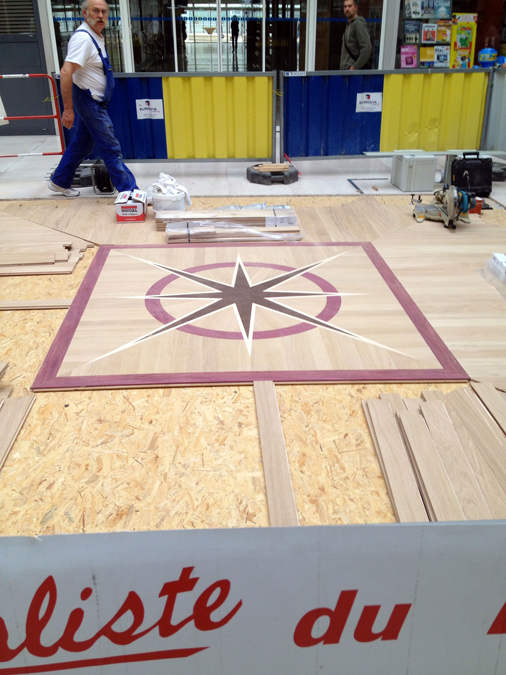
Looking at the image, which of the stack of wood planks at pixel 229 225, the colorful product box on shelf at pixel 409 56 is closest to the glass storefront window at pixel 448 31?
the colorful product box on shelf at pixel 409 56

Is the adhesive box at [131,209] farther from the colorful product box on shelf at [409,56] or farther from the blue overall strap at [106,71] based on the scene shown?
the colorful product box on shelf at [409,56]

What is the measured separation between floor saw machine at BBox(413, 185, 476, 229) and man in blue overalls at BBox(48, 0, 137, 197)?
3453mm

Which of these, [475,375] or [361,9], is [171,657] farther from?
[361,9]

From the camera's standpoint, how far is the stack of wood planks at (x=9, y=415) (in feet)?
11.0

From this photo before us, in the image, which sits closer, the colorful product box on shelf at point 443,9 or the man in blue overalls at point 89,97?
the man in blue overalls at point 89,97

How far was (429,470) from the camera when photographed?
312cm

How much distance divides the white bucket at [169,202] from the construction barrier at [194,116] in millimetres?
2210

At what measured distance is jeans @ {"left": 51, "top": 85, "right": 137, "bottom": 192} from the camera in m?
7.25

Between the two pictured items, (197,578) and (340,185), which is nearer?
(197,578)

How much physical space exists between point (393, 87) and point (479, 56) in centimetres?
371

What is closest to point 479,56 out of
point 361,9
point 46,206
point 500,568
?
point 361,9

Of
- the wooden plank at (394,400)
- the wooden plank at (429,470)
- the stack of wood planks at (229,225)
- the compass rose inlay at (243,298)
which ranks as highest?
the stack of wood planks at (229,225)

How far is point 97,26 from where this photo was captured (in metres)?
6.89

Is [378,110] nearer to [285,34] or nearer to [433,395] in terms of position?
[285,34]
